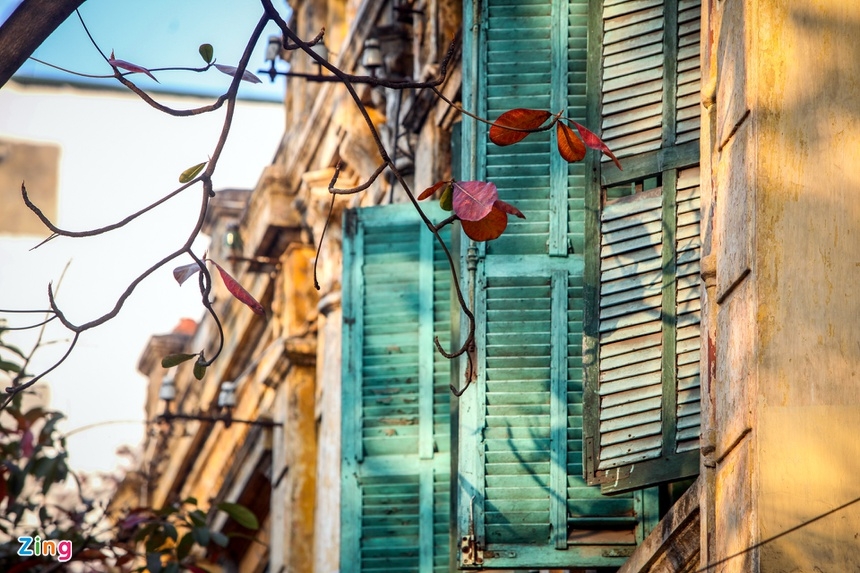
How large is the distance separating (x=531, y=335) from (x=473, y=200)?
2.91 metres

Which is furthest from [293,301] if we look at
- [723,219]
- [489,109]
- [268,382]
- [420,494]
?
[723,219]

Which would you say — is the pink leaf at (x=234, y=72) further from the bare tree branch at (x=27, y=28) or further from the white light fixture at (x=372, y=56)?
the white light fixture at (x=372, y=56)

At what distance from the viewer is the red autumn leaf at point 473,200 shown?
5406 mm

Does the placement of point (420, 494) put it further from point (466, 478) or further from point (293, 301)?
point (293, 301)

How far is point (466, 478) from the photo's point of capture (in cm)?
812

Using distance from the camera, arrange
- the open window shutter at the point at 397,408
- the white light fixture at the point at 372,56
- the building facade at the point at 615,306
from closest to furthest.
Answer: the building facade at the point at 615,306, the open window shutter at the point at 397,408, the white light fixture at the point at 372,56

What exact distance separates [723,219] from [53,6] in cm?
254

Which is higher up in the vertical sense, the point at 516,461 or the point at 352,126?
the point at 352,126

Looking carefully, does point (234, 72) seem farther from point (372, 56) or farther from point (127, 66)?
point (372, 56)

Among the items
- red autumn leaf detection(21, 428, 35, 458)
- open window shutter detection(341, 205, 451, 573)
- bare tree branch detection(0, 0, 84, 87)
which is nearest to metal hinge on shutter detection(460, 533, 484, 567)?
open window shutter detection(341, 205, 451, 573)

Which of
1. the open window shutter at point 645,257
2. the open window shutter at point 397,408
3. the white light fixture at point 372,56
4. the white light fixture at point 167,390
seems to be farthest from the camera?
the white light fixture at point 167,390

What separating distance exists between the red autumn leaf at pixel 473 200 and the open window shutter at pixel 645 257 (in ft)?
7.07

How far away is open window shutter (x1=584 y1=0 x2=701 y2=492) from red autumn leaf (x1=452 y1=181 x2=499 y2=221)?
2.16 metres

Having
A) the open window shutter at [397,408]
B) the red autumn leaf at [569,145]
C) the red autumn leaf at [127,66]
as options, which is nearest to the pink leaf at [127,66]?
the red autumn leaf at [127,66]
